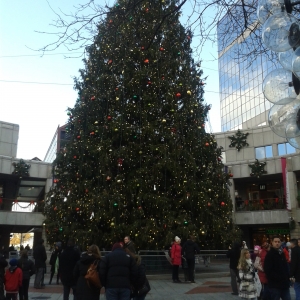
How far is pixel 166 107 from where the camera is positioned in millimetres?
19094

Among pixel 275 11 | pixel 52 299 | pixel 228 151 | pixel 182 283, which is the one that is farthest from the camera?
pixel 228 151

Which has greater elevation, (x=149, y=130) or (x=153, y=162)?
(x=149, y=130)

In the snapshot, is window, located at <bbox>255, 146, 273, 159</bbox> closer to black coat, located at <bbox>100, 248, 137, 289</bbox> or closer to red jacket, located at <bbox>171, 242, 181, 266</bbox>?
red jacket, located at <bbox>171, 242, 181, 266</bbox>

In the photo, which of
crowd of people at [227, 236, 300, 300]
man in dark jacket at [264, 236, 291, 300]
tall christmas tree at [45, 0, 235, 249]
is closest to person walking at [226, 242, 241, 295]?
crowd of people at [227, 236, 300, 300]

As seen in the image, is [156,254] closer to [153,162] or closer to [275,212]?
[153,162]

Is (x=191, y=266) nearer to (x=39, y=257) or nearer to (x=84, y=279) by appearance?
(x=39, y=257)

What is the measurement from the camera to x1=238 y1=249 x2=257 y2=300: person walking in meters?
9.16

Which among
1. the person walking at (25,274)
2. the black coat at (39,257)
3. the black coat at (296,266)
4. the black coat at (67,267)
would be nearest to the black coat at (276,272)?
the black coat at (296,266)

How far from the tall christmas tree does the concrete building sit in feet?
31.8

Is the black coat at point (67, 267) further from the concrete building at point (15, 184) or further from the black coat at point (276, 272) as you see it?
the concrete building at point (15, 184)

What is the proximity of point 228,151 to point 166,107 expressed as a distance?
19392mm

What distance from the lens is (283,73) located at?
204 inches

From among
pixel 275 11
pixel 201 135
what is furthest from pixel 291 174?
pixel 275 11

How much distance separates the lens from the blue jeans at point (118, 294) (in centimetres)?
602
